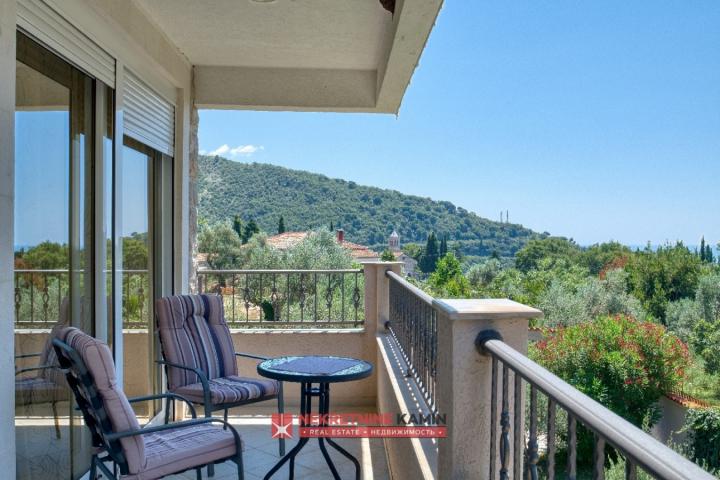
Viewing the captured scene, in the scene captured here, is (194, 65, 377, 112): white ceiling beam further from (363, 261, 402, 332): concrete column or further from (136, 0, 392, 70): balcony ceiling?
(363, 261, 402, 332): concrete column

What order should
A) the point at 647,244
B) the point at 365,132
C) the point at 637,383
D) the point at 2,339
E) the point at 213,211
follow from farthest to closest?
the point at 365,132, the point at 647,244, the point at 213,211, the point at 637,383, the point at 2,339

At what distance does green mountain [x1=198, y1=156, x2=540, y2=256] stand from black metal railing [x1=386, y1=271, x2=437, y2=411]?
1851 centimetres

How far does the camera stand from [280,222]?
2567 cm

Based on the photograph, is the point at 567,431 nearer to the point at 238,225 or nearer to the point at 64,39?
the point at 64,39

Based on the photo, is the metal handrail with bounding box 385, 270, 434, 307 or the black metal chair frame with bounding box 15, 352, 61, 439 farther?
the metal handrail with bounding box 385, 270, 434, 307

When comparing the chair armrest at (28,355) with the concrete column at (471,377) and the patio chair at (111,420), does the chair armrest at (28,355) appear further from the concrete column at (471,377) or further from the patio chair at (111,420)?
the concrete column at (471,377)

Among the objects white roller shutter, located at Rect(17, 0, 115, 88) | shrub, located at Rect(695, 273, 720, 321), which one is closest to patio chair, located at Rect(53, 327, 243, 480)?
white roller shutter, located at Rect(17, 0, 115, 88)

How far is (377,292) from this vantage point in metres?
5.02

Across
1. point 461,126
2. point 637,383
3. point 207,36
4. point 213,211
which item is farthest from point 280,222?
point 461,126

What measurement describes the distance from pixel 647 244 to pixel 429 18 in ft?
86.3

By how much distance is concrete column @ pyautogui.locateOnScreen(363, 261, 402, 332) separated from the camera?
492 cm

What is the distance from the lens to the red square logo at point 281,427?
3898 millimetres

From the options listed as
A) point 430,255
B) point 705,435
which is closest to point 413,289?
point 705,435

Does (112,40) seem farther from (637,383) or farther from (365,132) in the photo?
(365,132)
